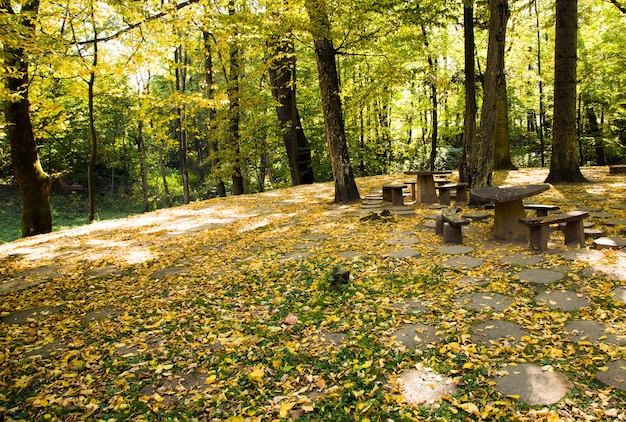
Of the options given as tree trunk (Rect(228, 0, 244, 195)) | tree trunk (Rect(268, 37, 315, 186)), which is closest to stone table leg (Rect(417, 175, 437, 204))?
tree trunk (Rect(228, 0, 244, 195))

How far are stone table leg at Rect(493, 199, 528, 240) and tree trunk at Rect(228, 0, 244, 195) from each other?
7.81 m

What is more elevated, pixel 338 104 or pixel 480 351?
pixel 338 104

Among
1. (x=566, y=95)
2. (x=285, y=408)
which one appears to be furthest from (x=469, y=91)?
(x=285, y=408)

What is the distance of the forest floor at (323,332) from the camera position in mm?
2311

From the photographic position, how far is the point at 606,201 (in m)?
6.93

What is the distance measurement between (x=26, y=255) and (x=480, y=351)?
664 cm

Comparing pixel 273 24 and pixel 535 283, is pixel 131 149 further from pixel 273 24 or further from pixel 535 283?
pixel 535 283

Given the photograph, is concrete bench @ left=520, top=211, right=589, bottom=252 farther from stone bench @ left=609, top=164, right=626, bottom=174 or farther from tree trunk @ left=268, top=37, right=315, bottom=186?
tree trunk @ left=268, top=37, right=315, bottom=186

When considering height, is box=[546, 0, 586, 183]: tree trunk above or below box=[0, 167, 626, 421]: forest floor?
above

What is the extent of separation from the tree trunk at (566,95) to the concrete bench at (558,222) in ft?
17.2

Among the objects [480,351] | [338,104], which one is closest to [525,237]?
[480,351]

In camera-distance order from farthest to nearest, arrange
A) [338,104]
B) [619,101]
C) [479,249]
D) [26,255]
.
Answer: [619,101], [338,104], [26,255], [479,249]

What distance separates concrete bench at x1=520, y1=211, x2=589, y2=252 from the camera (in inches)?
177

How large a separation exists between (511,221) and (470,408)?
3626 mm
